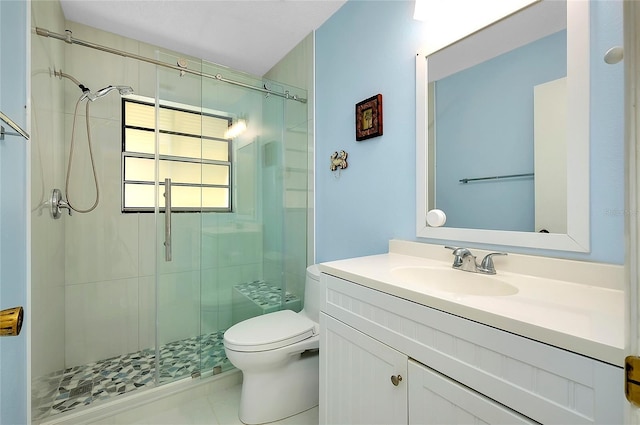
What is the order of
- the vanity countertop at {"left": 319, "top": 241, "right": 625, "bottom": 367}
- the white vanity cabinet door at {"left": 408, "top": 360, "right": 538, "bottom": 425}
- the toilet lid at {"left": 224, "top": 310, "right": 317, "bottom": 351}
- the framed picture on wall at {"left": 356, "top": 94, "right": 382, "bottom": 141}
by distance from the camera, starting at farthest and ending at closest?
the framed picture on wall at {"left": 356, "top": 94, "right": 382, "bottom": 141} → the toilet lid at {"left": 224, "top": 310, "right": 317, "bottom": 351} → the white vanity cabinet door at {"left": 408, "top": 360, "right": 538, "bottom": 425} → the vanity countertop at {"left": 319, "top": 241, "right": 625, "bottom": 367}

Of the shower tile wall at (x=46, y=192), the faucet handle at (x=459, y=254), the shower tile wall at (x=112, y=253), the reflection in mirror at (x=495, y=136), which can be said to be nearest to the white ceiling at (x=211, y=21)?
the shower tile wall at (x=112, y=253)

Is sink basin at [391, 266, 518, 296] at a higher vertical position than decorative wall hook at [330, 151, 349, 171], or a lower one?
lower

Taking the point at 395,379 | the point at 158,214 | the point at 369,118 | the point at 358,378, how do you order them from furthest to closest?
the point at 158,214, the point at 369,118, the point at 358,378, the point at 395,379

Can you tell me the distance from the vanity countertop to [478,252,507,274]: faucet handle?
3 cm

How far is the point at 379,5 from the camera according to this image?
1534mm

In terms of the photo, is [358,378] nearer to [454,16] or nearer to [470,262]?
[470,262]

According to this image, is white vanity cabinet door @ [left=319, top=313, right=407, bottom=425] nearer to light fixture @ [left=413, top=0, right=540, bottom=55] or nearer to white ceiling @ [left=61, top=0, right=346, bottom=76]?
light fixture @ [left=413, top=0, right=540, bottom=55]

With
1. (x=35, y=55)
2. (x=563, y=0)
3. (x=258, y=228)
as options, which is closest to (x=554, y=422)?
(x=563, y=0)

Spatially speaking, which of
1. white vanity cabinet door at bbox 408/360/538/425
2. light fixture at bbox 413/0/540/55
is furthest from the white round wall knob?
light fixture at bbox 413/0/540/55

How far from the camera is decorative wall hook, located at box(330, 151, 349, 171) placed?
1.80 m

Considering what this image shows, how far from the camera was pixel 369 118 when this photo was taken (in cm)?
158

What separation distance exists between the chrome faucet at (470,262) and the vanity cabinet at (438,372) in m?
0.40

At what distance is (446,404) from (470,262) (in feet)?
1.74

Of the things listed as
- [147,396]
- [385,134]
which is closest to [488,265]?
[385,134]
